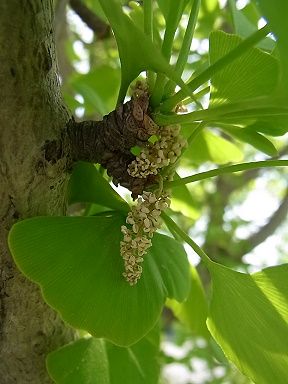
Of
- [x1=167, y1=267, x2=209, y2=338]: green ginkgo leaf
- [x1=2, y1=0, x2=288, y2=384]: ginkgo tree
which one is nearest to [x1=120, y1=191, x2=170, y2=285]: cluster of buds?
[x1=2, y1=0, x2=288, y2=384]: ginkgo tree

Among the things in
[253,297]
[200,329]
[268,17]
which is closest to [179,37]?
[200,329]

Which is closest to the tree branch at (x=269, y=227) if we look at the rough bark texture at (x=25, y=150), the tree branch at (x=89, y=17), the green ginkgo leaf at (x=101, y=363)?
the tree branch at (x=89, y=17)

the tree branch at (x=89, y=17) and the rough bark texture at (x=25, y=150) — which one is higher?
the tree branch at (x=89, y=17)

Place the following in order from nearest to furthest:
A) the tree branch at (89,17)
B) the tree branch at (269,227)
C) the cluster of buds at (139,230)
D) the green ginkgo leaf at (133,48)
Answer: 1. the green ginkgo leaf at (133,48)
2. the cluster of buds at (139,230)
3. the tree branch at (89,17)
4. the tree branch at (269,227)

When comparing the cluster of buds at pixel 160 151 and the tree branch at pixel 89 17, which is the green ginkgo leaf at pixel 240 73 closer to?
the cluster of buds at pixel 160 151

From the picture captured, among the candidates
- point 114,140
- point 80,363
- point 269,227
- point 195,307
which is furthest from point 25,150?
point 269,227

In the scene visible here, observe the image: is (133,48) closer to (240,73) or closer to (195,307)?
(240,73)
